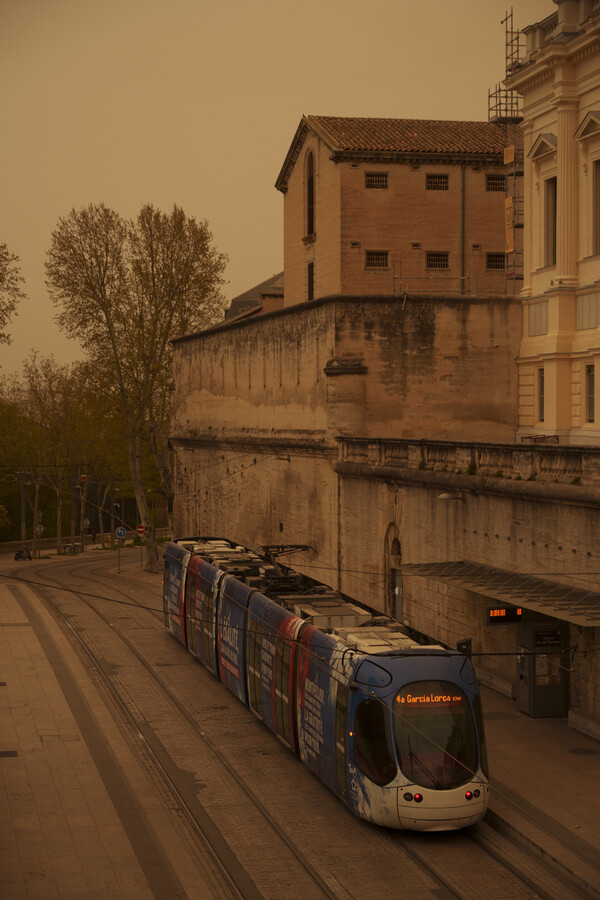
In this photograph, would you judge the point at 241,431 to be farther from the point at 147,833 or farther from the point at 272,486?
the point at 147,833

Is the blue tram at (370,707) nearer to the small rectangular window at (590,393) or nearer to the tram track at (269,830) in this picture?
the tram track at (269,830)

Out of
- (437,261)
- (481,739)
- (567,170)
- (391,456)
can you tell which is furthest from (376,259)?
(481,739)

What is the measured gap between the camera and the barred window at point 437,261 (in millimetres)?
50422

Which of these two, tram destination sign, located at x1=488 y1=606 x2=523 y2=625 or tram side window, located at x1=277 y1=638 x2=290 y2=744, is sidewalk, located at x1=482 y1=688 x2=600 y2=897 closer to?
tram destination sign, located at x1=488 y1=606 x2=523 y2=625

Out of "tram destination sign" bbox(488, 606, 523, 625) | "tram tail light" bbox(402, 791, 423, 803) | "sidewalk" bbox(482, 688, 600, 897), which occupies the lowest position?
"sidewalk" bbox(482, 688, 600, 897)

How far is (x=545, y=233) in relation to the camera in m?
36.9

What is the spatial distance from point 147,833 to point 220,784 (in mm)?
2810

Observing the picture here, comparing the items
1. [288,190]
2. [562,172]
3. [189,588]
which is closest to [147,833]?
[189,588]

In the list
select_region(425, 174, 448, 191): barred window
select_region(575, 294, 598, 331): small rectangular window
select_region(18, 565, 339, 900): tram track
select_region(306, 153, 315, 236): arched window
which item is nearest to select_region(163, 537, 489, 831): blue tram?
select_region(18, 565, 339, 900): tram track

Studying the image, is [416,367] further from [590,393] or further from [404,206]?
[404,206]

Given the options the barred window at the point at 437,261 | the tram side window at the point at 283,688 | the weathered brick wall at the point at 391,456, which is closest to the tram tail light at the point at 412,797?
the tram side window at the point at 283,688

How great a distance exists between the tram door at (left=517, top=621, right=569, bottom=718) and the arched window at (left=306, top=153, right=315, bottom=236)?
104 feet

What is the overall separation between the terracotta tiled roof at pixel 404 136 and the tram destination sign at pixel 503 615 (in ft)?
95.2

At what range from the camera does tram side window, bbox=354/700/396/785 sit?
16.9m
